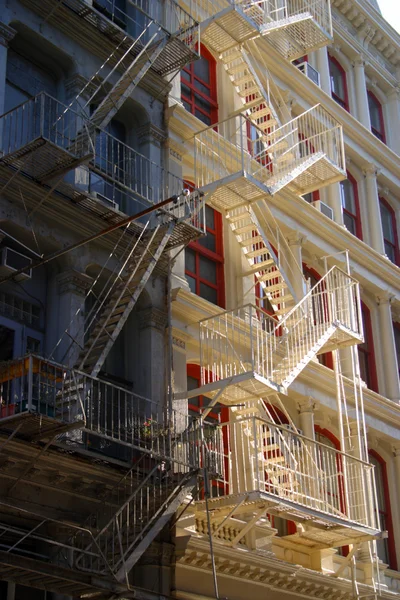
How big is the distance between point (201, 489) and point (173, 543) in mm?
1069

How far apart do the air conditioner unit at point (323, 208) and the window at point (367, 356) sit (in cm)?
276

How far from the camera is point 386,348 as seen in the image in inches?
1163

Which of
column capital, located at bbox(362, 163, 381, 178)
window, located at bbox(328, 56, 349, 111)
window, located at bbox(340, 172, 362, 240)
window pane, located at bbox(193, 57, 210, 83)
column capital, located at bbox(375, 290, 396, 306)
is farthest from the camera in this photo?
window, located at bbox(328, 56, 349, 111)

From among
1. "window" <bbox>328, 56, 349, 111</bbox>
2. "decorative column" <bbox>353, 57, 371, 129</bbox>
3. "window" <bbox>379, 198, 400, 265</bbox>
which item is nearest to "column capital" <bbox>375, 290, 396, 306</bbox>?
"window" <bbox>379, 198, 400, 265</bbox>

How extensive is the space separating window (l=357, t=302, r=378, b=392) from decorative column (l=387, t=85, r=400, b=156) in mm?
7681

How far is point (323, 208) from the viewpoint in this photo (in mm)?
28812

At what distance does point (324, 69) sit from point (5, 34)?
14.8 metres

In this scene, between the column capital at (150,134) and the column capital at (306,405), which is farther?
the column capital at (306,405)

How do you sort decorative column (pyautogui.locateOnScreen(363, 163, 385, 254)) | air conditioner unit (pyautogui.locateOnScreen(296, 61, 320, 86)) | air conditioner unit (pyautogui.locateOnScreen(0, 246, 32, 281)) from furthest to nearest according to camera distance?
decorative column (pyautogui.locateOnScreen(363, 163, 385, 254)), air conditioner unit (pyautogui.locateOnScreen(296, 61, 320, 86)), air conditioner unit (pyautogui.locateOnScreen(0, 246, 32, 281))

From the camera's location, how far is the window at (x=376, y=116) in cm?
3492

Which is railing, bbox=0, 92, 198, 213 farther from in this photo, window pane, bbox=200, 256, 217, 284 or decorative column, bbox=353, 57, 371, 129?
decorative column, bbox=353, 57, 371, 129

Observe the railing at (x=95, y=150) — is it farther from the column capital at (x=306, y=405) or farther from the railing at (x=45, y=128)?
the column capital at (x=306, y=405)

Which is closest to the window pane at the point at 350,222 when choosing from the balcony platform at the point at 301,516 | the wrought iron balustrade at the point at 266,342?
the wrought iron balustrade at the point at 266,342

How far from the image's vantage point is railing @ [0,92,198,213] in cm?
1835
